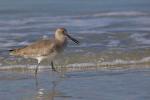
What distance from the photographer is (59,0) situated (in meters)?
18.9

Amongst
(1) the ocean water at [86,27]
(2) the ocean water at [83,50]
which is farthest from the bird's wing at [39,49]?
(1) the ocean water at [86,27]

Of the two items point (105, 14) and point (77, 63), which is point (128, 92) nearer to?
point (77, 63)

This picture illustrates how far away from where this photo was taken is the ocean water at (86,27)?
11.1 metres

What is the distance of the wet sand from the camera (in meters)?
8.19

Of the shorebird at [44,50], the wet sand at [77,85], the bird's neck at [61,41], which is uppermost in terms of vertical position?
the bird's neck at [61,41]

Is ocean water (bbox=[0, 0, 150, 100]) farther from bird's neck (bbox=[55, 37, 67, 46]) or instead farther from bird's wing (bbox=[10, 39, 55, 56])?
bird's neck (bbox=[55, 37, 67, 46])

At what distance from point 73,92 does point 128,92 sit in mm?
712

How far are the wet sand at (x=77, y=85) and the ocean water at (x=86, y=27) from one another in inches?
36.5

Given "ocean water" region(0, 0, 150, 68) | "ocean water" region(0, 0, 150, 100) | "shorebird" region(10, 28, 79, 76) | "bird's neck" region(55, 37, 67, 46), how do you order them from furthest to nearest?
1. "ocean water" region(0, 0, 150, 68)
2. "bird's neck" region(55, 37, 67, 46)
3. "shorebird" region(10, 28, 79, 76)
4. "ocean water" region(0, 0, 150, 100)

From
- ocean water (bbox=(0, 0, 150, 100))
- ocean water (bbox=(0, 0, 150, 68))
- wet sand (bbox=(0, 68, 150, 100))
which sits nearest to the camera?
wet sand (bbox=(0, 68, 150, 100))

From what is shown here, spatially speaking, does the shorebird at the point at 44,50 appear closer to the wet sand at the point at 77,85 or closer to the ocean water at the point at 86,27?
the wet sand at the point at 77,85

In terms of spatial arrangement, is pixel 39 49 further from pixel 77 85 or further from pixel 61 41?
pixel 77 85

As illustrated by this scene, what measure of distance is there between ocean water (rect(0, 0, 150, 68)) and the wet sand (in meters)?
0.93

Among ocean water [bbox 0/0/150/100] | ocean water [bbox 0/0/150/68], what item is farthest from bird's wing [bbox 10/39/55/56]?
ocean water [bbox 0/0/150/68]
